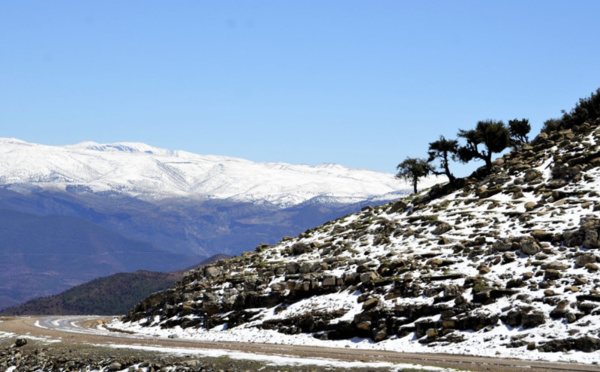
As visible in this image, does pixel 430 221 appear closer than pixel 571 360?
No

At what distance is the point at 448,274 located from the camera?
2237 inches

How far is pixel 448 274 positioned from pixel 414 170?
54.4 m

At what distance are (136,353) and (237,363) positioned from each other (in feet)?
36.6

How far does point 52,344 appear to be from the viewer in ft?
207

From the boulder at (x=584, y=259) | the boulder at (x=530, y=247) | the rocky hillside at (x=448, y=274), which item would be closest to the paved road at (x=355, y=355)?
the rocky hillside at (x=448, y=274)

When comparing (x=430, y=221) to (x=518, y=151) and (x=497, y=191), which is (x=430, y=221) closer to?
(x=497, y=191)

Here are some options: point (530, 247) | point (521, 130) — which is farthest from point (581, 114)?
point (530, 247)

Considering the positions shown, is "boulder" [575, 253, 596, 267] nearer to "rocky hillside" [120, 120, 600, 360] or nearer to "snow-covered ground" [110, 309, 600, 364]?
"rocky hillside" [120, 120, 600, 360]

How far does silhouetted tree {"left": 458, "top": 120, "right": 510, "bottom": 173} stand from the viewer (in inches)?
3506

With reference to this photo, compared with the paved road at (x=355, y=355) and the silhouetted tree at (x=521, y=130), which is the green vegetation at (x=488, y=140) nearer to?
the silhouetted tree at (x=521, y=130)

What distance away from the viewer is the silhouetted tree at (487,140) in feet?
292

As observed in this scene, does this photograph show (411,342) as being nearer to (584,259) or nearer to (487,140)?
(584,259)

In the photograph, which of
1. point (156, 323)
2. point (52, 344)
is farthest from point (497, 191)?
point (52, 344)

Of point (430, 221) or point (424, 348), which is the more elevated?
point (430, 221)
